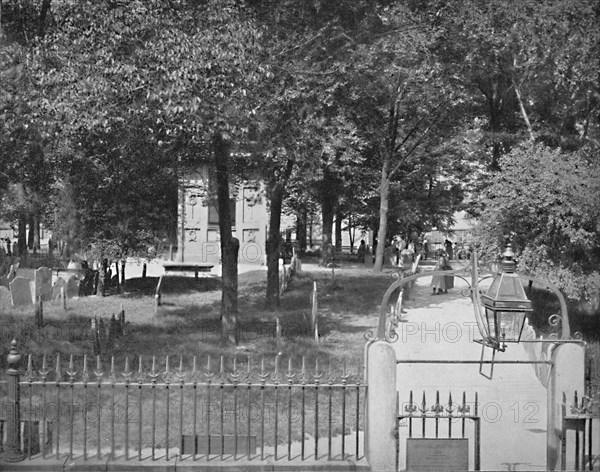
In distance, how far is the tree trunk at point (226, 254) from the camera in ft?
47.8

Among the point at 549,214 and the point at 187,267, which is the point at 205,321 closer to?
the point at 187,267

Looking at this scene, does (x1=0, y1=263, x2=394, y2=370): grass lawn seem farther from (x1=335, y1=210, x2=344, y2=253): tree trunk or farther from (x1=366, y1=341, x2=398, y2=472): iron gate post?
(x1=335, y1=210, x2=344, y2=253): tree trunk

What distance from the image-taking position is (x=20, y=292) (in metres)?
17.9

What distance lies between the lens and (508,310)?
284 inches

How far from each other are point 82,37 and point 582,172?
8.78 metres

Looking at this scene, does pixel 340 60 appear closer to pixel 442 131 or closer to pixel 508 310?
pixel 442 131

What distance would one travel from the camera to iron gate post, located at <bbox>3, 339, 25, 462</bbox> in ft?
23.1

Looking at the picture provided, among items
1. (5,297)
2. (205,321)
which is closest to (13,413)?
(205,321)

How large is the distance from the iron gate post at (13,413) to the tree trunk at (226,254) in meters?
7.27

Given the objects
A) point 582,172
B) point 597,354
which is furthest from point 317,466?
point 582,172

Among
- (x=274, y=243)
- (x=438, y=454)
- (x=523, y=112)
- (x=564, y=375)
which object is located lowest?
(x=438, y=454)

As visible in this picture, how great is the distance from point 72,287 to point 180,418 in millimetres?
13486

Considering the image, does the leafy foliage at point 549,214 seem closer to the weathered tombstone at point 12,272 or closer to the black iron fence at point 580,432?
the black iron fence at point 580,432

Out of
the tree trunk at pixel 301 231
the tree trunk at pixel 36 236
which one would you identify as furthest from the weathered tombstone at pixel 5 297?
the tree trunk at pixel 301 231
